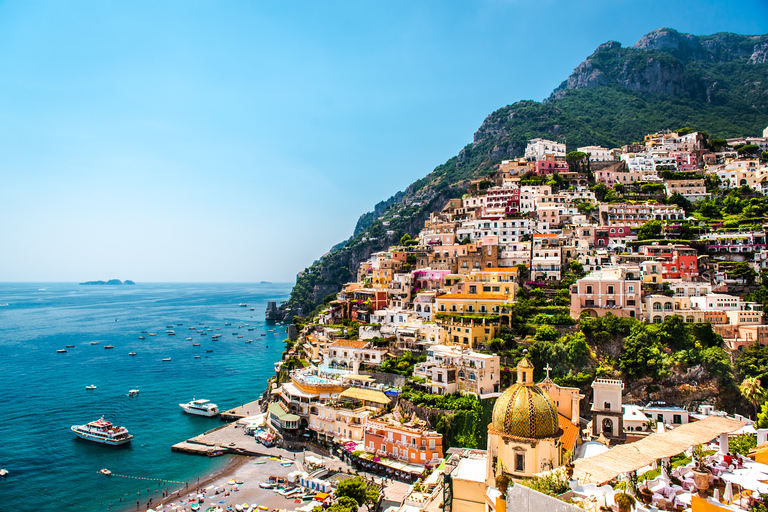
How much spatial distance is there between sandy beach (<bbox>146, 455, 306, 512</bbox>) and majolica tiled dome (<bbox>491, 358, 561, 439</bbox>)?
64.5 ft

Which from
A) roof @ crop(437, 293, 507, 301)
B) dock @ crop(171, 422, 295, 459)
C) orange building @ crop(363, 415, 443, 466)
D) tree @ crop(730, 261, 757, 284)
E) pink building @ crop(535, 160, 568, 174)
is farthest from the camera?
pink building @ crop(535, 160, 568, 174)

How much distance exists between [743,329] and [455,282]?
92.9 ft

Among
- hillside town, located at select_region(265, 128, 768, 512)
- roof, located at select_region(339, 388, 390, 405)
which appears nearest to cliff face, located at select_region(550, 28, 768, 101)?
hillside town, located at select_region(265, 128, 768, 512)

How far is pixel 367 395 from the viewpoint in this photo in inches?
1722

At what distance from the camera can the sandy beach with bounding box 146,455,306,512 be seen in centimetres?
3434

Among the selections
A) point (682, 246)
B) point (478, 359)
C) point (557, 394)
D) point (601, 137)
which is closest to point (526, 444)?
point (557, 394)

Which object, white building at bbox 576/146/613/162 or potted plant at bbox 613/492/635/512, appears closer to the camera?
potted plant at bbox 613/492/635/512

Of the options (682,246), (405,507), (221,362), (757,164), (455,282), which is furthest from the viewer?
(221,362)

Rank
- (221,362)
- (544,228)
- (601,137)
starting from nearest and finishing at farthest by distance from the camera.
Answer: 1. (544,228)
2. (221,362)
3. (601,137)

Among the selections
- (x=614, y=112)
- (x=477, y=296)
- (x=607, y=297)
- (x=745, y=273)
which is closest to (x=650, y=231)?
(x=745, y=273)

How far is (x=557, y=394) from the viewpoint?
103ft

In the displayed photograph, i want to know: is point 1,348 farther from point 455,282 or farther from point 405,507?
point 405,507

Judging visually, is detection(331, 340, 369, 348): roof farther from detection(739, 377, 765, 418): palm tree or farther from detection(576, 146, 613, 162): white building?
detection(576, 146, 613, 162): white building

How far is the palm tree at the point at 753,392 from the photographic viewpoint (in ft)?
123
